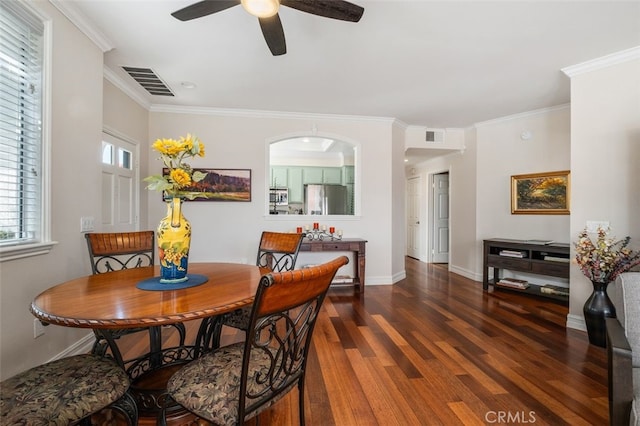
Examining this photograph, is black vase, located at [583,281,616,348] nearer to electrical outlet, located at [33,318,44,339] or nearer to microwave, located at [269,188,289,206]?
electrical outlet, located at [33,318,44,339]

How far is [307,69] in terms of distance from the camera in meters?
2.88

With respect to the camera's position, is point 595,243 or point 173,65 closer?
point 595,243

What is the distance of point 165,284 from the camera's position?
4.91ft

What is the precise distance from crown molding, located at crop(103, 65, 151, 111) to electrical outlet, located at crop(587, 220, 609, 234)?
196 inches

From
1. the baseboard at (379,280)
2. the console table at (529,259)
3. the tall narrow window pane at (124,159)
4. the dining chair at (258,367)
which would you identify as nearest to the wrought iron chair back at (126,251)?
the dining chair at (258,367)

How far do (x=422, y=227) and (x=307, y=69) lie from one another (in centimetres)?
475

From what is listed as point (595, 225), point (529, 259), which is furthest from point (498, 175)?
point (595, 225)

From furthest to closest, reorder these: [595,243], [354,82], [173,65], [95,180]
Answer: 1. [354,82]
2. [173,65]
3. [595,243]
4. [95,180]

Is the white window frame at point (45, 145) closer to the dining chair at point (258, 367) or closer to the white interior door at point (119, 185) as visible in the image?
the white interior door at point (119, 185)

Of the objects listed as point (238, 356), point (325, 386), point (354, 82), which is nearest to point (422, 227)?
point (354, 82)

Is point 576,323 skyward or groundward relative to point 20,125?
groundward

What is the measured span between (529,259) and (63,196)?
4903mm

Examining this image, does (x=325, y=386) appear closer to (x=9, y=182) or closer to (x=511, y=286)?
(x=9, y=182)

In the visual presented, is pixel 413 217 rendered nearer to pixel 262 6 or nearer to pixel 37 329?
pixel 262 6
